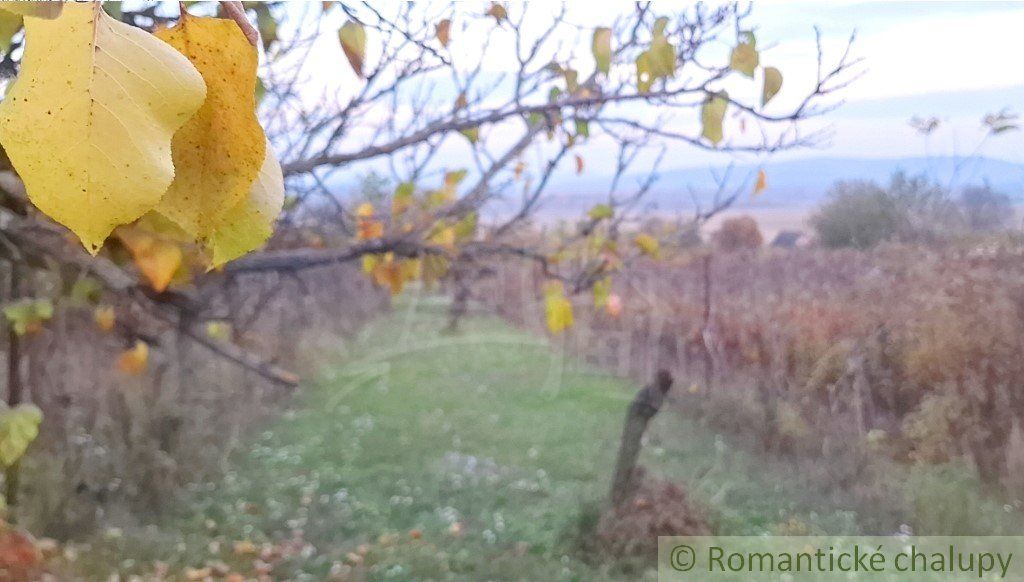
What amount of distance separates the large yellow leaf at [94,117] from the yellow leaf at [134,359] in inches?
29.0

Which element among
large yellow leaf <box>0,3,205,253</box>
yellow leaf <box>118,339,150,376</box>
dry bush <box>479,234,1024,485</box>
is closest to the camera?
large yellow leaf <box>0,3,205,253</box>

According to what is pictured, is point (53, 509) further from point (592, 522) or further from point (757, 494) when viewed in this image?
point (757, 494)

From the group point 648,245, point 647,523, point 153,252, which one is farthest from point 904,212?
point 153,252

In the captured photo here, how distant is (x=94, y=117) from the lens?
0.09m

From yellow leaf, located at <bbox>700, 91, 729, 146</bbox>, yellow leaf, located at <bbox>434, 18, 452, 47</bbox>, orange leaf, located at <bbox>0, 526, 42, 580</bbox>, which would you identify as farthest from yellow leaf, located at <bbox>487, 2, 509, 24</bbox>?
orange leaf, located at <bbox>0, 526, 42, 580</bbox>

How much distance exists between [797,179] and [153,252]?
1.67 ft

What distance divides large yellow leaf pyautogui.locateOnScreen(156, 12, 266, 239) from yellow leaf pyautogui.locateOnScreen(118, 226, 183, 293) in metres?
0.33

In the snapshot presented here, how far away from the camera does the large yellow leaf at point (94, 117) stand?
9 cm

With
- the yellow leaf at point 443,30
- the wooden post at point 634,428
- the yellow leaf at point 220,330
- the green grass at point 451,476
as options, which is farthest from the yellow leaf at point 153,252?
the yellow leaf at point 220,330

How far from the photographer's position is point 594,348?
847mm

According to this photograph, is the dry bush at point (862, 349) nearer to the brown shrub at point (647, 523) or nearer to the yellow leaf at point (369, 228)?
the brown shrub at point (647, 523)

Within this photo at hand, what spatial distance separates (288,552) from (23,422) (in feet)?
0.96

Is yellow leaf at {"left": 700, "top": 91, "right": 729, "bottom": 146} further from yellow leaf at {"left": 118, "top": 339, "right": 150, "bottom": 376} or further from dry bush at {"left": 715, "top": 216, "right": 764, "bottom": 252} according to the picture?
yellow leaf at {"left": 118, "top": 339, "right": 150, "bottom": 376}

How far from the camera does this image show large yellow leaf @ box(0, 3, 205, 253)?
9 cm
